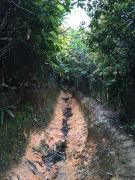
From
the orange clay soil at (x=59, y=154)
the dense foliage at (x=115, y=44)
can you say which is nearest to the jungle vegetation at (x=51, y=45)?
the dense foliage at (x=115, y=44)

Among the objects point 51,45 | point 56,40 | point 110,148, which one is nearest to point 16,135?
point 110,148

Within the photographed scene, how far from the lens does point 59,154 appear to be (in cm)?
921

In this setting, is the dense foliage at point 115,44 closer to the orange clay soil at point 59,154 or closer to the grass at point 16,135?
the orange clay soil at point 59,154

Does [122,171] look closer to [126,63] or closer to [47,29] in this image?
[126,63]

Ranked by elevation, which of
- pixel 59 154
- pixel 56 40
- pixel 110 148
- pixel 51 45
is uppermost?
pixel 56 40

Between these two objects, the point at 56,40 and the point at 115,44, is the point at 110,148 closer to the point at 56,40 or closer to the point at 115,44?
the point at 115,44

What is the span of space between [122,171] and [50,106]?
5787 millimetres

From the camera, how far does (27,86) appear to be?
31.5ft

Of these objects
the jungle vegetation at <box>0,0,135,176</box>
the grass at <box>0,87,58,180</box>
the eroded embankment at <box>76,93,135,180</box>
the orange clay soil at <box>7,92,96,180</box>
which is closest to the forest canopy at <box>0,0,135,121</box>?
the jungle vegetation at <box>0,0,135,176</box>

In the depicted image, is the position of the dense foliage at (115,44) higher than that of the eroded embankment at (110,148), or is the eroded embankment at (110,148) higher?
the dense foliage at (115,44)

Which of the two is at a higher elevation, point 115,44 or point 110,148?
point 115,44

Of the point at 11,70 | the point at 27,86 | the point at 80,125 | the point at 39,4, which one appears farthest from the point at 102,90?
the point at 39,4

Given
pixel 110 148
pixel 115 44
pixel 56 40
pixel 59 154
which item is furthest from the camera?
pixel 56 40

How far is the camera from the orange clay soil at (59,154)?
7857 mm
